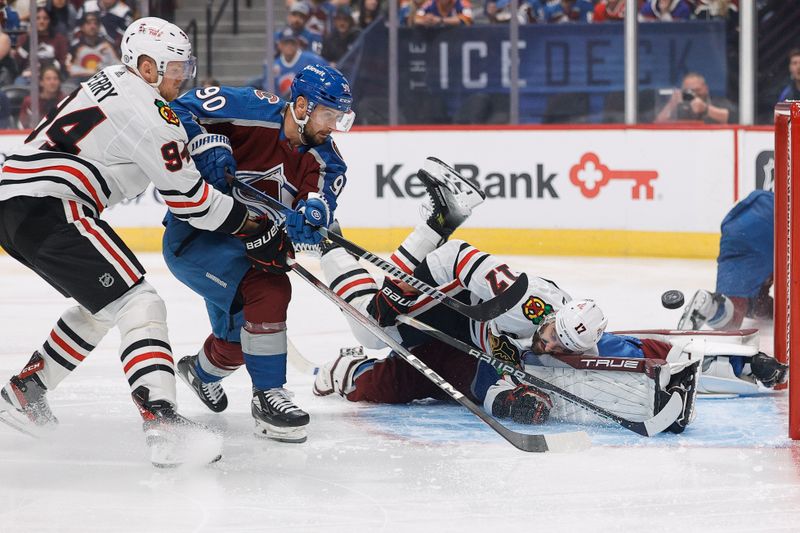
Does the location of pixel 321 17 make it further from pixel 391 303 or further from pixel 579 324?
pixel 579 324

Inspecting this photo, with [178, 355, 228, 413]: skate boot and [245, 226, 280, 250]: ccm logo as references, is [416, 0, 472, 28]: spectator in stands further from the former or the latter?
[245, 226, 280, 250]: ccm logo

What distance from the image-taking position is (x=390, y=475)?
3.20 meters

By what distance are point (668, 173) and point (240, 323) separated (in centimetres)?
437

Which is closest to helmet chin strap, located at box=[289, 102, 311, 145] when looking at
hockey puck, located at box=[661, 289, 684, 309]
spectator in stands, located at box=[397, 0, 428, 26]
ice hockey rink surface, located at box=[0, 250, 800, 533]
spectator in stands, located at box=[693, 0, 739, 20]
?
ice hockey rink surface, located at box=[0, 250, 800, 533]

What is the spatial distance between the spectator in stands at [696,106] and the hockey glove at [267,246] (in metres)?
4.56

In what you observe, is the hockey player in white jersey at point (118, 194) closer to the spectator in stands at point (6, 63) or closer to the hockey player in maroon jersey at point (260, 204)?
the hockey player in maroon jersey at point (260, 204)

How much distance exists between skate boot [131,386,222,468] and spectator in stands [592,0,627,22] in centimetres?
510

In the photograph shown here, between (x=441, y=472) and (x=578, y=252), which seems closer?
(x=441, y=472)

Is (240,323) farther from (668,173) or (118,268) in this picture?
(668,173)

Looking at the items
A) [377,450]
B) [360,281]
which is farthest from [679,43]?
[377,450]

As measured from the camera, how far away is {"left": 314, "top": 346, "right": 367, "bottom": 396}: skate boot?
403 centimetres

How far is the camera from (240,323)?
3.71 m

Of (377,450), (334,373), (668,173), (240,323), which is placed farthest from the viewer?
(668,173)

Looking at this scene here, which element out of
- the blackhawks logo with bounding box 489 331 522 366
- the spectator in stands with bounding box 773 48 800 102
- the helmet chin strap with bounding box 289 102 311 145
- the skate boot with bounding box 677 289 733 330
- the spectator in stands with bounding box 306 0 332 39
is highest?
the spectator in stands with bounding box 306 0 332 39
